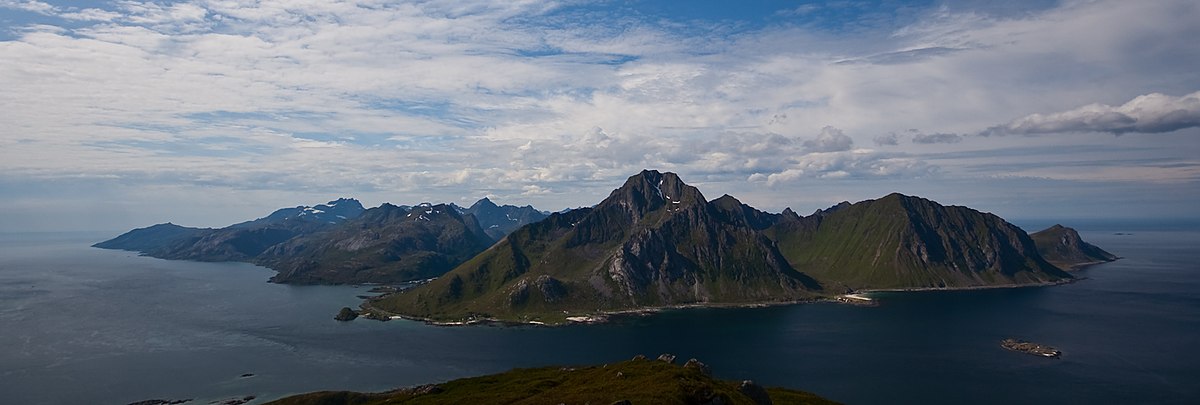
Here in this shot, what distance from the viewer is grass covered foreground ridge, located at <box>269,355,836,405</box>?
331 feet

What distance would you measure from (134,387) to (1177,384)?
314054mm

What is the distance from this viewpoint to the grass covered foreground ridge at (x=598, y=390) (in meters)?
101

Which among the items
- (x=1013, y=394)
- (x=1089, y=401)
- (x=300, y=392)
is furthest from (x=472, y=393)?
(x=1089, y=401)

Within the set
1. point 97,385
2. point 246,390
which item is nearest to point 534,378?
point 246,390

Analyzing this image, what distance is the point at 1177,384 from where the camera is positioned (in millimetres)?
187875

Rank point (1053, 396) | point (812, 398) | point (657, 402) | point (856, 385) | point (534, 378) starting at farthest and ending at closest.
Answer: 1. point (856, 385)
2. point (1053, 396)
3. point (534, 378)
4. point (812, 398)
5. point (657, 402)

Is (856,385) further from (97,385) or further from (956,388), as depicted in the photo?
(97,385)

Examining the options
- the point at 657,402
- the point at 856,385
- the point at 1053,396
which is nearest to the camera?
the point at 657,402

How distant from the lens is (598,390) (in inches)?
4547

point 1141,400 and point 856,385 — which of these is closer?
point 1141,400

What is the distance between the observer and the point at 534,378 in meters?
163

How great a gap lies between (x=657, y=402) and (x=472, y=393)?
73.3 m

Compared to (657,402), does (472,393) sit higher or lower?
lower

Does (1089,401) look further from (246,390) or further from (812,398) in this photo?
(246,390)
